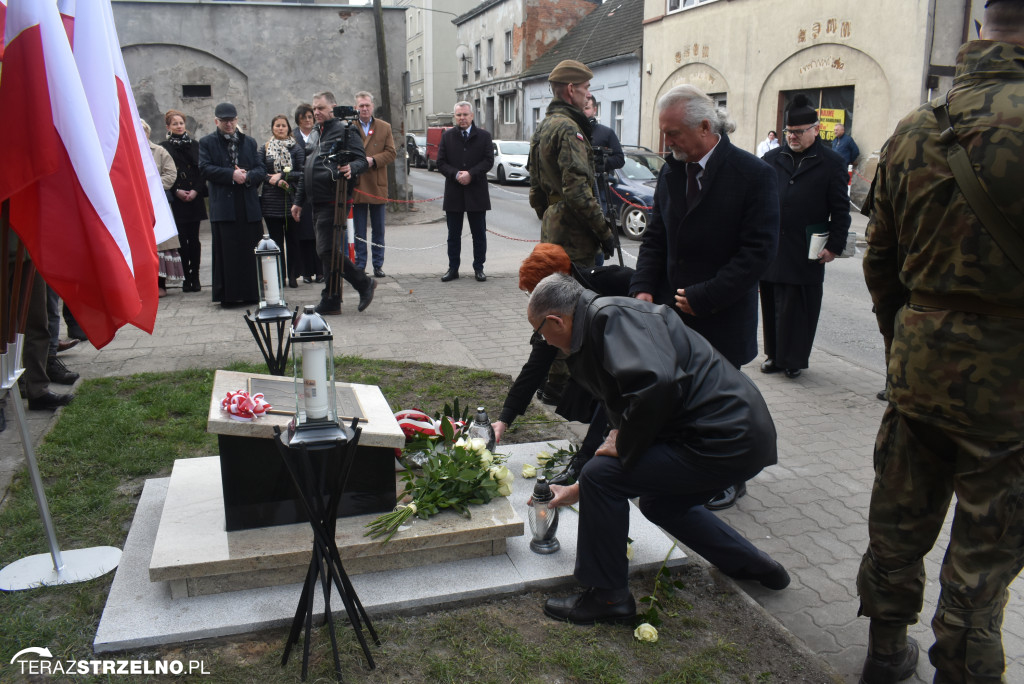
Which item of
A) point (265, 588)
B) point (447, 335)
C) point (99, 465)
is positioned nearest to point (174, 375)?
point (99, 465)

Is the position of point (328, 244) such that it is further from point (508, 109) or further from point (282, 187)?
point (508, 109)

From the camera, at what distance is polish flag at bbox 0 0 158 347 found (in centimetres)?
297

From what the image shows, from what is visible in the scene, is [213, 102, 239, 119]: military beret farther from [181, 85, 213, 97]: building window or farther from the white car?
the white car

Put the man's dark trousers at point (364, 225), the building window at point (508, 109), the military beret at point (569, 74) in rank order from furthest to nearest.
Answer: the building window at point (508, 109), the man's dark trousers at point (364, 225), the military beret at point (569, 74)

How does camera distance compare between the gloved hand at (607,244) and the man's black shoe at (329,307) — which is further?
the man's black shoe at (329,307)

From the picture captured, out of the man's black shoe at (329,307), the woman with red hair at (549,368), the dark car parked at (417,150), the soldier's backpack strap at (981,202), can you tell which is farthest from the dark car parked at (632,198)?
the dark car parked at (417,150)

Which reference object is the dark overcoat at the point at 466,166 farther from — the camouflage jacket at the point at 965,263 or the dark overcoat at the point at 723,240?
the camouflage jacket at the point at 965,263

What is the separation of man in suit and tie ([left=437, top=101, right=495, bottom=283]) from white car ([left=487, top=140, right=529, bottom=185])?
15777 millimetres

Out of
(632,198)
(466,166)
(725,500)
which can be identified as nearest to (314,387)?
(725,500)

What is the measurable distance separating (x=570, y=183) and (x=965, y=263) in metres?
3.43

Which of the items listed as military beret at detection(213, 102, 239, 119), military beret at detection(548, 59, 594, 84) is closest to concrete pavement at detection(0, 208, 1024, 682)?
military beret at detection(213, 102, 239, 119)

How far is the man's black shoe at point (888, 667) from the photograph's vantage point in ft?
9.05

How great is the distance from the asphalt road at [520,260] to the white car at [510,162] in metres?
4.21

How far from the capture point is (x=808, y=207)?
6.03m
